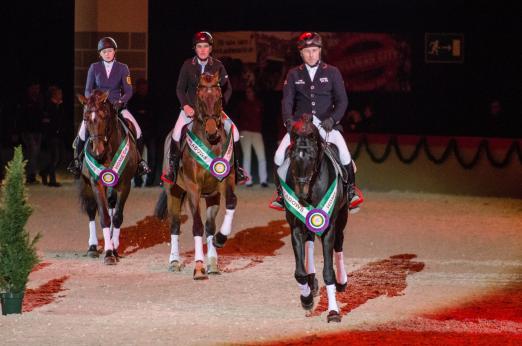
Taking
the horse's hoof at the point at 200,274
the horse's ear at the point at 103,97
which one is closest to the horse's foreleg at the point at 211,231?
the horse's hoof at the point at 200,274

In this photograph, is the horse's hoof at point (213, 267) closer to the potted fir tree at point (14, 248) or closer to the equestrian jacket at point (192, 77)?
the equestrian jacket at point (192, 77)

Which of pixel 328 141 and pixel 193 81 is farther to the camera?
pixel 193 81

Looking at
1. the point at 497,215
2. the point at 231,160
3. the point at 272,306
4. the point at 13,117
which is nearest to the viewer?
the point at 272,306

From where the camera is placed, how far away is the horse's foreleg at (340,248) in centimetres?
1145

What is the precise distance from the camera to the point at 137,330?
9.94 meters

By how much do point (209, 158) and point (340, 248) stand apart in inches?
85.2

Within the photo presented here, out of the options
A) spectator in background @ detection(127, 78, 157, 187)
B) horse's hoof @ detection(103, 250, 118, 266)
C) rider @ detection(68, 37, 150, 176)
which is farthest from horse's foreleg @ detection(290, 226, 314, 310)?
spectator in background @ detection(127, 78, 157, 187)

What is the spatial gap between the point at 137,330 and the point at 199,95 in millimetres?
3427

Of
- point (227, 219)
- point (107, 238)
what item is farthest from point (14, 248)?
point (107, 238)

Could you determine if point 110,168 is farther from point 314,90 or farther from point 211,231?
point 314,90

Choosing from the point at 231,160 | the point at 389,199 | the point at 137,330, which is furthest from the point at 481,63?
the point at 137,330

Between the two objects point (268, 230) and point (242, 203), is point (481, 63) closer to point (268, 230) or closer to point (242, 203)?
point (242, 203)

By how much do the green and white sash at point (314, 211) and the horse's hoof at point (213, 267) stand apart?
2.86 m

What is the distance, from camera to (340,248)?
11.6m
